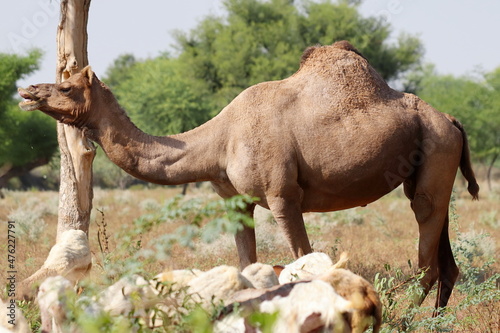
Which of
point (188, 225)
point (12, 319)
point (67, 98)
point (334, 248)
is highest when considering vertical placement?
point (67, 98)

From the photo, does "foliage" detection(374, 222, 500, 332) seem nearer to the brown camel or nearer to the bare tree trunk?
the brown camel

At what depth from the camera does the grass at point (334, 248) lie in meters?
4.28

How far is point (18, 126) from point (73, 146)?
24.7 m

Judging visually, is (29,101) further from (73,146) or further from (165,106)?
(165,106)

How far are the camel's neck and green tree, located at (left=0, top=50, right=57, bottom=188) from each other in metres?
22.0

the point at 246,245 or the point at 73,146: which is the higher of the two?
the point at 73,146

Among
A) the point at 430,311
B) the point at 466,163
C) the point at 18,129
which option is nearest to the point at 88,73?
the point at 430,311

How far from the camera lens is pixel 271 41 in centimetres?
4259

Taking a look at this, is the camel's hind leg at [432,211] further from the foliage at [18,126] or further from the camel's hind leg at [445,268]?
the foliage at [18,126]

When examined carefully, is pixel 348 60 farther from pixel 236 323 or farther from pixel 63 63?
pixel 236 323

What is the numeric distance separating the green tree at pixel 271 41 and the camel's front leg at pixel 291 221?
104 feet

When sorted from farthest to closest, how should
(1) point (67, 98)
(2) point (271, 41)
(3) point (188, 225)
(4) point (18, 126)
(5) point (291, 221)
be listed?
(2) point (271, 41)
(4) point (18, 126)
(5) point (291, 221)
(1) point (67, 98)
(3) point (188, 225)

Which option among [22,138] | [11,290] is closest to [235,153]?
[11,290]

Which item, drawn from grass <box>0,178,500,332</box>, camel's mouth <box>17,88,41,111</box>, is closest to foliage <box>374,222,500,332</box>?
grass <box>0,178,500,332</box>
